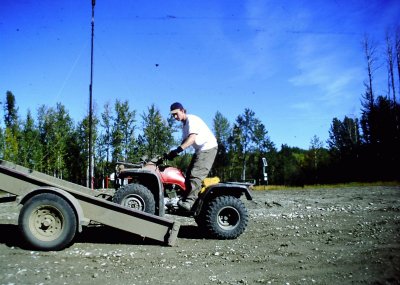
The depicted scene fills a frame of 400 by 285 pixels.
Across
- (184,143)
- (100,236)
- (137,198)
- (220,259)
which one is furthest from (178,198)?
(220,259)

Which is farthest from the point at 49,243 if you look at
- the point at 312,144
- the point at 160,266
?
the point at 312,144

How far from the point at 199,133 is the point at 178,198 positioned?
1.35 meters

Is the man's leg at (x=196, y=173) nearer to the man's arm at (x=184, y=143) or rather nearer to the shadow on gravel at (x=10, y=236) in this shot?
the man's arm at (x=184, y=143)

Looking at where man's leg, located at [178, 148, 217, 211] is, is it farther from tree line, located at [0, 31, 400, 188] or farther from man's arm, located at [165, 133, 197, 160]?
tree line, located at [0, 31, 400, 188]

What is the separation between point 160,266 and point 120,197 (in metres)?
1.95

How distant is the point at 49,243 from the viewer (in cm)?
415

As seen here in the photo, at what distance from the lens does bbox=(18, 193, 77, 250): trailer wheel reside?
412 cm

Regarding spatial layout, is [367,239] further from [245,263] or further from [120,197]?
[120,197]

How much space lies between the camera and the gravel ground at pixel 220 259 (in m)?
3.18

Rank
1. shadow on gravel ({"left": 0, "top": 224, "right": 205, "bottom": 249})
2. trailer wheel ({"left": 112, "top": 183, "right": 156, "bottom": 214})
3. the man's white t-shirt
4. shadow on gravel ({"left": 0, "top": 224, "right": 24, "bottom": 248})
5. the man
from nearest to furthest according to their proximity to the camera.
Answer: shadow on gravel ({"left": 0, "top": 224, "right": 24, "bottom": 248}) → shadow on gravel ({"left": 0, "top": 224, "right": 205, "bottom": 249}) → trailer wheel ({"left": 112, "top": 183, "right": 156, "bottom": 214}) → the man → the man's white t-shirt

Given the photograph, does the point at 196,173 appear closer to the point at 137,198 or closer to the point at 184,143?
the point at 184,143

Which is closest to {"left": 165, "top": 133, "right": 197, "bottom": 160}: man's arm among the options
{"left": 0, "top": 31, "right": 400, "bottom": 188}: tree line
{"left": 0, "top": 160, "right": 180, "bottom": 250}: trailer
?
{"left": 0, "top": 160, "right": 180, "bottom": 250}: trailer

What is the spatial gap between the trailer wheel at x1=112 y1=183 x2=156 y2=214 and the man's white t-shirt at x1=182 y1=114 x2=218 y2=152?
1262mm

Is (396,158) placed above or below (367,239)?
above
